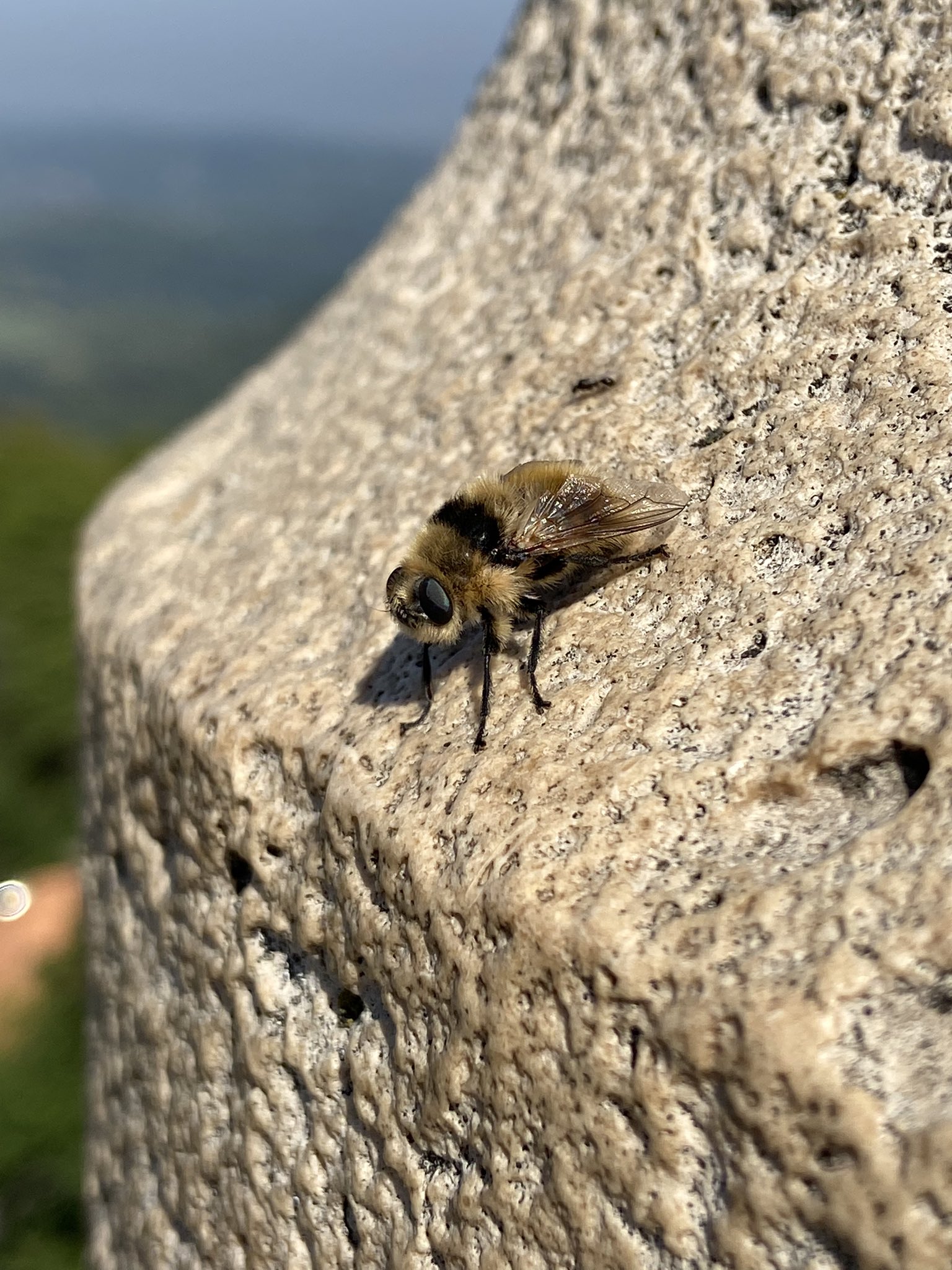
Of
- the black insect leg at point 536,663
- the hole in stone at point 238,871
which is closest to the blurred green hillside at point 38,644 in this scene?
the hole in stone at point 238,871

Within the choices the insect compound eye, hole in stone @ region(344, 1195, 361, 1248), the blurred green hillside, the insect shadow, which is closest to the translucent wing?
the insect shadow

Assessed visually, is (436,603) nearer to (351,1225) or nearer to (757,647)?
(757,647)

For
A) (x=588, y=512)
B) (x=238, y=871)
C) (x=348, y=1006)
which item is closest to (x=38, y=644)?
(x=238, y=871)

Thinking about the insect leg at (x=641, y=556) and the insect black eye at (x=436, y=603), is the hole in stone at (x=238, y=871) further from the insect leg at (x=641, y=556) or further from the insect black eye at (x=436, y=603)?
the insect leg at (x=641, y=556)

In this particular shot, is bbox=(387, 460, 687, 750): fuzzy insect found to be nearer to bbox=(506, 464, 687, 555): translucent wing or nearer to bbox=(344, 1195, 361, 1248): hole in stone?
bbox=(506, 464, 687, 555): translucent wing

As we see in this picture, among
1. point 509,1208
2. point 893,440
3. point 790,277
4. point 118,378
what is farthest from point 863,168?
point 118,378

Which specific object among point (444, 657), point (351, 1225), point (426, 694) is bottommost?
point (351, 1225)
